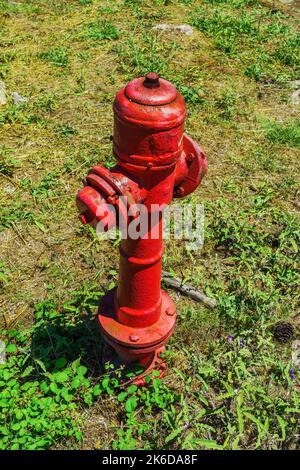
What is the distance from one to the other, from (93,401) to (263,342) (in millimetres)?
989

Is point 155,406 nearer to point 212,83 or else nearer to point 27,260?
point 27,260

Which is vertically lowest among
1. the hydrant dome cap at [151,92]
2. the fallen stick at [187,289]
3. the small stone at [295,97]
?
the fallen stick at [187,289]

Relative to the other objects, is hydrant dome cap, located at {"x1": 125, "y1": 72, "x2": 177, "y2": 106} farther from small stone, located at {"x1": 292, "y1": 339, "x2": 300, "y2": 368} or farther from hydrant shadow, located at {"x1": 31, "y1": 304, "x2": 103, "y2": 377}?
small stone, located at {"x1": 292, "y1": 339, "x2": 300, "y2": 368}

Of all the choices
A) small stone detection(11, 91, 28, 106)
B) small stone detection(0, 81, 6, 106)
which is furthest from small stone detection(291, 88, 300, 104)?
small stone detection(0, 81, 6, 106)

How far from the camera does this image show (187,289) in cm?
314

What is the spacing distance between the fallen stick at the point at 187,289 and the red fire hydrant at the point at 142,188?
542mm

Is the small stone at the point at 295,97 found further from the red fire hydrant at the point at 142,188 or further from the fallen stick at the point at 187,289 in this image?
the red fire hydrant at the point at 142,188

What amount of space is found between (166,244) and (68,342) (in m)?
1.10

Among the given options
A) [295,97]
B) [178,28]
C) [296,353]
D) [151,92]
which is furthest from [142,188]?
[178,28]

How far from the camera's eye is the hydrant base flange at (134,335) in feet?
7.77

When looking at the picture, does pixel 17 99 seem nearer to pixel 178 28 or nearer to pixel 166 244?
pixel 166 244

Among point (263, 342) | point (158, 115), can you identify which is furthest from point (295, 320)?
point (158, 115)

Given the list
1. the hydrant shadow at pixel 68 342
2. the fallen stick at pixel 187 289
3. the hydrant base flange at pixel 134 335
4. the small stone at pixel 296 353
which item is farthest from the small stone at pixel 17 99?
the small stone at pixel 296 353

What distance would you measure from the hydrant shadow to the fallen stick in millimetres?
572
